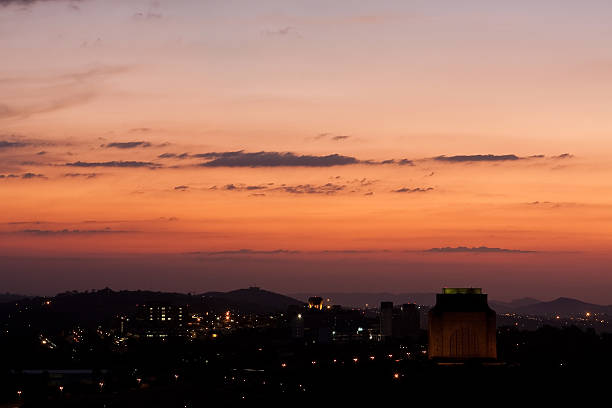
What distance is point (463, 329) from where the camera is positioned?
113750 mm

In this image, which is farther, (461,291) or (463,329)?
(461,291)

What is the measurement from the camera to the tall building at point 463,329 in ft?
371

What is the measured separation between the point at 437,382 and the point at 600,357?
87786mm

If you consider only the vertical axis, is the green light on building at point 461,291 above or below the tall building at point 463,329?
above

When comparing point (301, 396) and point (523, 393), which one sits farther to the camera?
→ point (301, 396)

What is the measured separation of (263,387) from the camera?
155875mm

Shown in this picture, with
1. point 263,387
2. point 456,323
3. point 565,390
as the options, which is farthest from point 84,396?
point 565,390

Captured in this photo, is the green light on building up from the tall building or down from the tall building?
up

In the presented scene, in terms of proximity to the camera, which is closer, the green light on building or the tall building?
the tall building

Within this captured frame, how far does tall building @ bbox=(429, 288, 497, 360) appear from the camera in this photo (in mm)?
113000

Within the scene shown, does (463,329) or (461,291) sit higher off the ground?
(461,291)

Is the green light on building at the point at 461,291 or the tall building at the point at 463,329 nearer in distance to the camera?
the tall building at the point at 463,329

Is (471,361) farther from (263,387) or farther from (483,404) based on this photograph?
(263,387)

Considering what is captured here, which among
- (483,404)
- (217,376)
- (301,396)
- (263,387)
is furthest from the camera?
(217,376)
